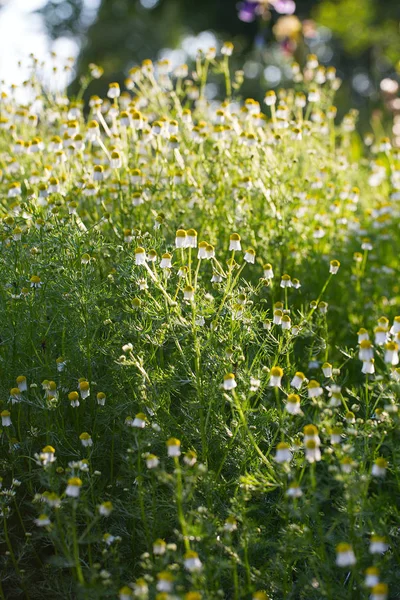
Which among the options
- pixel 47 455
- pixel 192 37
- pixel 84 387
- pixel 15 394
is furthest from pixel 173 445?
pixel 192 37

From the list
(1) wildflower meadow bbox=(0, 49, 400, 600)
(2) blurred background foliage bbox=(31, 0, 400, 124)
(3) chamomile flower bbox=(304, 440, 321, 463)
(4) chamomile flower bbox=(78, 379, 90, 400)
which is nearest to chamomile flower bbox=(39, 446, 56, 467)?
(1) wildflower meadow bbox=(0, 49, 400, 600)

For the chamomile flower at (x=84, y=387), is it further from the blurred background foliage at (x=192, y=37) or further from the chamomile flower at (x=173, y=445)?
the blurred background foliage at (x=192, y=37)

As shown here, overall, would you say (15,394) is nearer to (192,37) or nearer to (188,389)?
(188,389)

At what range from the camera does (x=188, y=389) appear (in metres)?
2.99

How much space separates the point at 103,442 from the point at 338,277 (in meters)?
1.89

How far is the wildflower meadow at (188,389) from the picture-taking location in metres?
2.12

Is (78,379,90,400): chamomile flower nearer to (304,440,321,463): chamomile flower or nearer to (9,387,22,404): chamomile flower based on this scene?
(9,387,22,404): chamomile flower

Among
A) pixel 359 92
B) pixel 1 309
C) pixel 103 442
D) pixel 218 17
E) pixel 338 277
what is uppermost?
pixel 1 309

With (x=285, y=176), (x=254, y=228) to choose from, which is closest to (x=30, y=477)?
(x=254, y=228)

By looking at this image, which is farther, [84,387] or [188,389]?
[188,389]

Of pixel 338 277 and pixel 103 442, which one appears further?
pixel 338 277

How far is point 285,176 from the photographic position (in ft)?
11.8

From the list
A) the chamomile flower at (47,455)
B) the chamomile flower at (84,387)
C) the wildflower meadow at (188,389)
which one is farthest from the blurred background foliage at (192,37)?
the chamomile flower at (47,455)

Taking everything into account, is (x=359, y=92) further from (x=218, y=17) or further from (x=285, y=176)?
(x=285, y=176)
